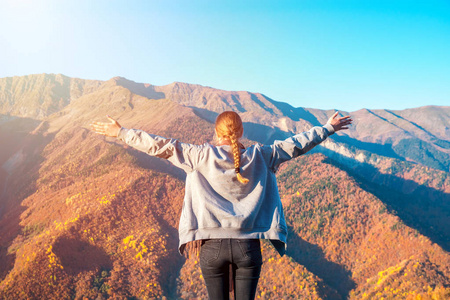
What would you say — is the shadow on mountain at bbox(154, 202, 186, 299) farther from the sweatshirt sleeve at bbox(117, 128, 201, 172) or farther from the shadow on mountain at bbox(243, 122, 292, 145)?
the shadow on mountain at bbox(243, 122, 292, 145)

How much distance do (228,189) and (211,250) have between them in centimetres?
56

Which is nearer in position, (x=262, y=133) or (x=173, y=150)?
(x=173, y=150)

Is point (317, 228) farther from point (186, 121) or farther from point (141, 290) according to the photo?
point (186, 121)

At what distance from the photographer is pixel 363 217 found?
29812mm

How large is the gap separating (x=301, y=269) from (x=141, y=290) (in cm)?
1207

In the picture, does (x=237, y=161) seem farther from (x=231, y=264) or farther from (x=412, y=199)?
(x=412, y=199)

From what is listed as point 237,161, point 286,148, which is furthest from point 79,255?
point 286,148

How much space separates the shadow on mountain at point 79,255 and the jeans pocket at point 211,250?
19.3 metres

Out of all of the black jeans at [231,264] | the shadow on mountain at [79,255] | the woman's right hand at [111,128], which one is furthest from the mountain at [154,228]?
the woman's right hand at [111,128]

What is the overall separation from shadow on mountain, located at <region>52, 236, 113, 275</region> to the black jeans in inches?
760

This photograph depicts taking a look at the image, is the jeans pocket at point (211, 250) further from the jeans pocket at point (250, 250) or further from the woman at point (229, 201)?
the jeans pocket at point (250, 250)

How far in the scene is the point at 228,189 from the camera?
91.4 inches

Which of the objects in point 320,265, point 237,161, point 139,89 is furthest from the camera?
point 139,89

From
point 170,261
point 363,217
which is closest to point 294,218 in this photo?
point 363,217
